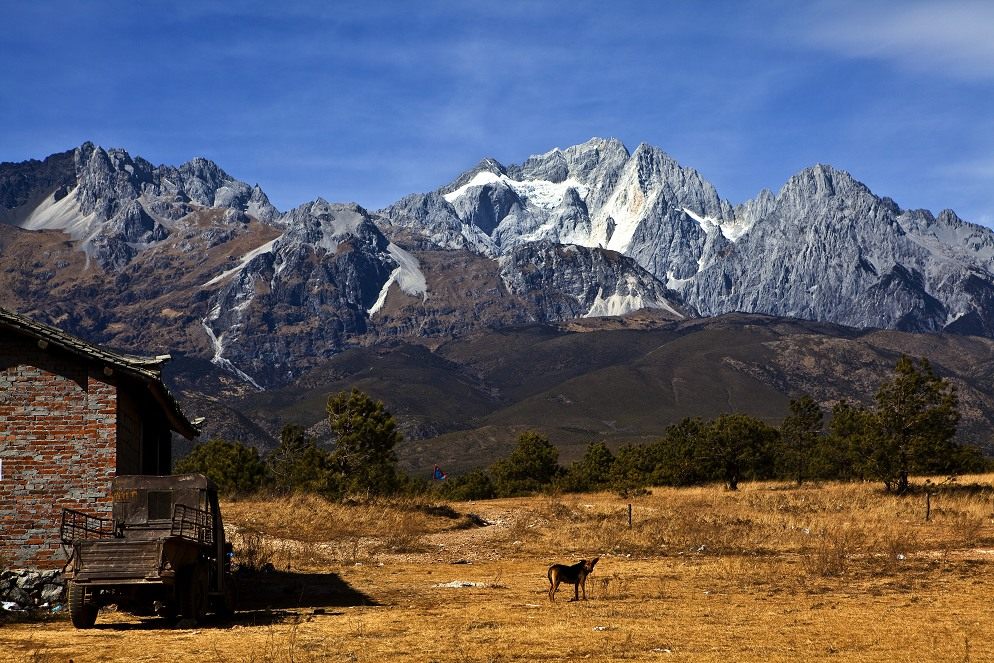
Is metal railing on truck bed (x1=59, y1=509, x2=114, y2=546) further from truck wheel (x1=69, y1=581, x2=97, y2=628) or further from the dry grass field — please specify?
truck wheel (x1=69, y1=581, x2=97, y2=628)

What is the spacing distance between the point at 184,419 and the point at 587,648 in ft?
60.2

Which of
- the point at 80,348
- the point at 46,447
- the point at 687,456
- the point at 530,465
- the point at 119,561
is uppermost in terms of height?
the point at 80,348

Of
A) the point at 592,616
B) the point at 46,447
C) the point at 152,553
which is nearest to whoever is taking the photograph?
the point at 152,553

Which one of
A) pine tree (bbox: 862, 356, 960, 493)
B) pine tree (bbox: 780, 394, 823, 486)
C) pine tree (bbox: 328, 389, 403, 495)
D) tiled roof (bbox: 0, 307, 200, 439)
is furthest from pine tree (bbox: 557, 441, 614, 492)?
tiled roof (bbox: 0, 307, 200, 439)

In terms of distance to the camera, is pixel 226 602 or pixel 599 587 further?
pixel 599 587

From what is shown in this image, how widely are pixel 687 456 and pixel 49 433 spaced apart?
2176 inches

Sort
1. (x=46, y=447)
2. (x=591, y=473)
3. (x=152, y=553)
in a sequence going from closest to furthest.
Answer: (x=152, y=553), (x=46, y=447), (x=591, y=473)

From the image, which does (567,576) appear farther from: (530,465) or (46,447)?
(530,465)

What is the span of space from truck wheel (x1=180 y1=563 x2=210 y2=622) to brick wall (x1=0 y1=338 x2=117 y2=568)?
325 centimetres

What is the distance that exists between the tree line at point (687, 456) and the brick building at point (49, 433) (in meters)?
25.9

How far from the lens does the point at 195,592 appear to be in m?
22.4

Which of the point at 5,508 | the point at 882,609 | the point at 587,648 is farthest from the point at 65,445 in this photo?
the point at 882,609

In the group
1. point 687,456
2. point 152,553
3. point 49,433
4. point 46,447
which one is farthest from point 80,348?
point 687,456

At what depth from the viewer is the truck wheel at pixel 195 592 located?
72.1 ft
